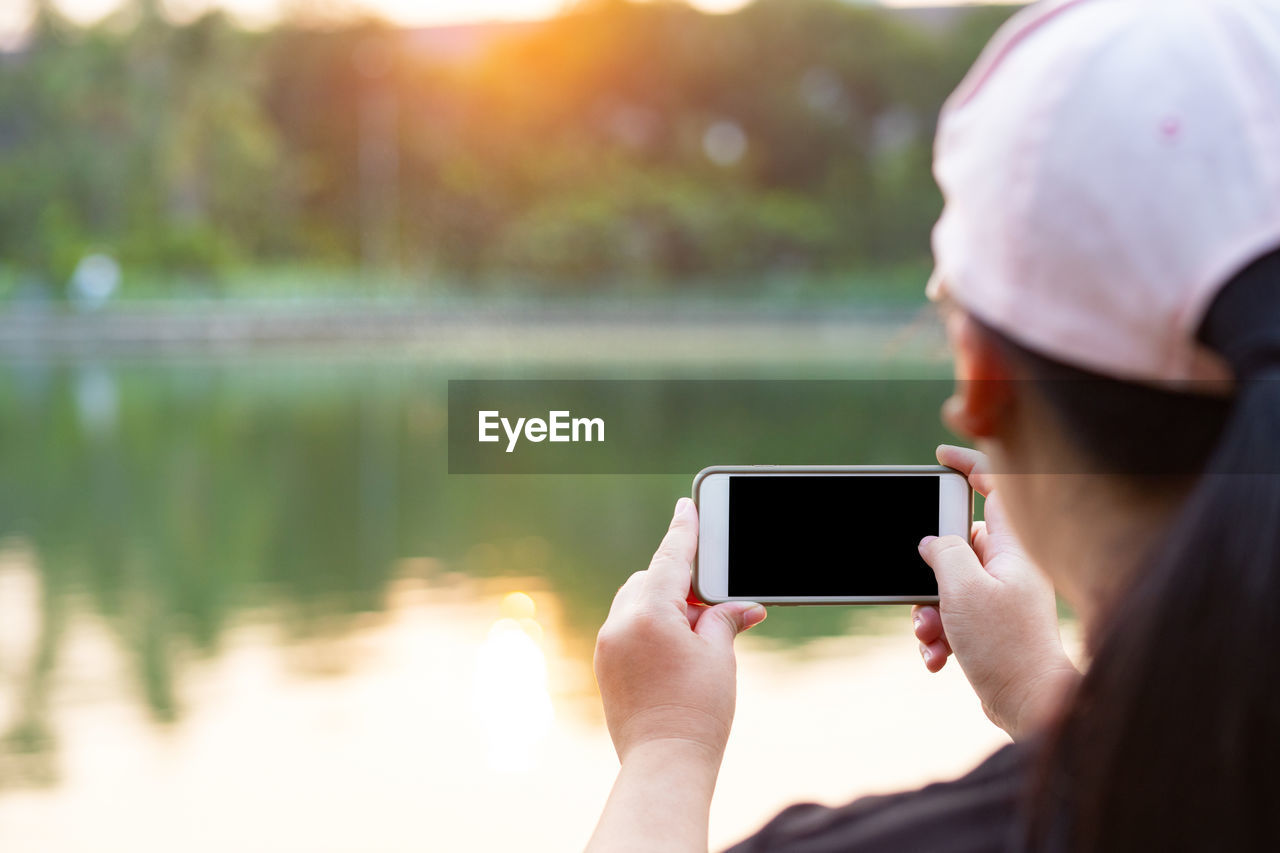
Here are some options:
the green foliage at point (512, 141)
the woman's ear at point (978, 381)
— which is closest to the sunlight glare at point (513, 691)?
the woman's ear at point (978, 381)

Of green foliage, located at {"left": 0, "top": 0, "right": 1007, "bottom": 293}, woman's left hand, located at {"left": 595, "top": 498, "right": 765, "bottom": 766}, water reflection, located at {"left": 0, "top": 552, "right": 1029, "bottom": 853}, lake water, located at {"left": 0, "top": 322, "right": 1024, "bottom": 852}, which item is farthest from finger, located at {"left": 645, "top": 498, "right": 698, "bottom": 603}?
green foliage, located at {"left": 0, "top": 0, "right": 1007, "bottom": 293}

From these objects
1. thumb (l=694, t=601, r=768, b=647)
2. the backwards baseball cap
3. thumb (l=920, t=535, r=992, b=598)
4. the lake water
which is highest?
the backwards baseball cap

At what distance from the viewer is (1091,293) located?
13.5 inches

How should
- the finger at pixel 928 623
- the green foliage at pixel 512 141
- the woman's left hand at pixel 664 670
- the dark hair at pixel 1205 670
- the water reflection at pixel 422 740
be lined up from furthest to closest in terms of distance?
the green foliage at pixel 512 141 → the water reflection at pixel 422 740 → the finger at pixel 928 623 → the woman's left hand at pixel 664 670 → the dark hair at pixel 1205 670

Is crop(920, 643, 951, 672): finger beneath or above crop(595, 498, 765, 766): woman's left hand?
beneath

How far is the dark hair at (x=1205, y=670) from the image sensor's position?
0.32 m

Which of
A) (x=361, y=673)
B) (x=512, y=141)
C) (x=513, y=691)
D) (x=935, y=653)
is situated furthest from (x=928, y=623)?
A: (x=512, y=141)

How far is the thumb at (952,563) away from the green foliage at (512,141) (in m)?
19.1

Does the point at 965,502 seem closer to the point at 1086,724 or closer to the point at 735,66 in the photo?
the point at 1086,724

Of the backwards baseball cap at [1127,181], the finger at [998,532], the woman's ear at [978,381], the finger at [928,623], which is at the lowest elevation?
the finger at [928,623]

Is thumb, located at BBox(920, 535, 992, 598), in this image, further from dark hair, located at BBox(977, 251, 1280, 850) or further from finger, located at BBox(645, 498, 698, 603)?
dark hair, located at BBox(977, 251, 1280, 850)

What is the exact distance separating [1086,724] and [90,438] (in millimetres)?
8655

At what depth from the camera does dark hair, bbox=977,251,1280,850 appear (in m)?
0.32

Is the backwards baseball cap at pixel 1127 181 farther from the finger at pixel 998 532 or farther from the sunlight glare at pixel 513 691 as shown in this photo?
the sunlight glare at pixel 513 691
